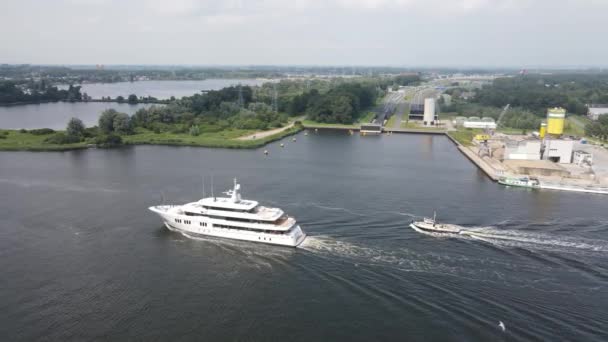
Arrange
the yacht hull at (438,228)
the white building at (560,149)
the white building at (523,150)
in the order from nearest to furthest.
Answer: the yacht hull at (438,228)
the white building at (560,149)
the white building at (523,150)

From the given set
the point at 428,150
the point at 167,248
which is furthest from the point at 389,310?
the point at 428,150

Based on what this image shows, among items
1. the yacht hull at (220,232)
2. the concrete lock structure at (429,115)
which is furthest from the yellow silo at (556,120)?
the yacht hull at (220,232)

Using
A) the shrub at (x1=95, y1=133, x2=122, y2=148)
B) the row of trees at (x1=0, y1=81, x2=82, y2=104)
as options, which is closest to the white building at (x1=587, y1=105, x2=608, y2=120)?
the shrub at (x1=95, y1=133, x2=122, y2=148)

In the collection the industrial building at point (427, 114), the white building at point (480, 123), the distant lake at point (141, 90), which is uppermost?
the distant lake at point (141, 90)

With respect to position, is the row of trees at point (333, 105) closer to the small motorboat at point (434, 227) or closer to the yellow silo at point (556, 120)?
the yellow silo at point (556, 120)

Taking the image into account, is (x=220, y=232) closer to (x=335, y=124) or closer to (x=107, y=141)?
(x=107, y=141)

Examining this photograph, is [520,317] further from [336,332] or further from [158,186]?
[158,186]
